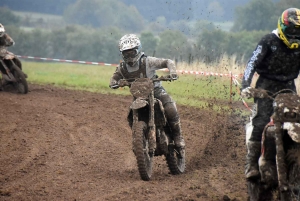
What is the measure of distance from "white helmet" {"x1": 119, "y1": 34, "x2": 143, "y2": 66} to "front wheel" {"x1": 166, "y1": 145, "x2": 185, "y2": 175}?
158cm

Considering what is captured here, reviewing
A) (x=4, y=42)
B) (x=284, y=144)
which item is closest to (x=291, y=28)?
(x=284, y=144)

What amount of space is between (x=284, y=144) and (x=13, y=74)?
520 inches

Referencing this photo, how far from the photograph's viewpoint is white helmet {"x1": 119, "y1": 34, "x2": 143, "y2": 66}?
9453 millimetres

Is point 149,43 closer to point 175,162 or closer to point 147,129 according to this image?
point 175,162

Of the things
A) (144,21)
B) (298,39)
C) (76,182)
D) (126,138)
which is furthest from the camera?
(144,21)

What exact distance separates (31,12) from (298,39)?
53675 millimetres

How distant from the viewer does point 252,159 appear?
722cm

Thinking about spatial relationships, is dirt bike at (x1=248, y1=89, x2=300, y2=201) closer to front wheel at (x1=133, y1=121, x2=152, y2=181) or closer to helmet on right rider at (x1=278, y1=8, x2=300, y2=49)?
helmet on right rider at (x1=278, y1=8, x2=300, y2=49)

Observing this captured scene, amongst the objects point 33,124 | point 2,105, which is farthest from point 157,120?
point 2,105

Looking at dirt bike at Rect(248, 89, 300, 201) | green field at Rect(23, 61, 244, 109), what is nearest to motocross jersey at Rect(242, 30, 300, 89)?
dirt bike at Rect(248, 89, 300, 201)

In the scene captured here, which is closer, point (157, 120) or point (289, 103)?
point (289, 103)

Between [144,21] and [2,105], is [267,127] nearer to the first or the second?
[2,105]

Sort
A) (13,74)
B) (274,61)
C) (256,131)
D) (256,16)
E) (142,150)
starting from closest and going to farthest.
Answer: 1. (256,131)
2. (274,61)
3. (142,150)
4. (13,74)
5. (256,16)

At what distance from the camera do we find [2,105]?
52.8 ft
